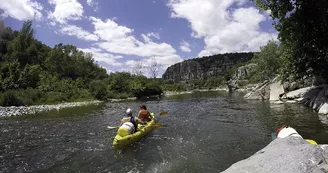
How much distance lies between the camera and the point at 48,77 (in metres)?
44.6

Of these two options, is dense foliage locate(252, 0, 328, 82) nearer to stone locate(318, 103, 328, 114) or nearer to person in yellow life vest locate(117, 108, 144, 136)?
stone locate(318, 103, 328, 114)

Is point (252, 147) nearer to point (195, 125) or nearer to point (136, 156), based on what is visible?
point (136, 156)

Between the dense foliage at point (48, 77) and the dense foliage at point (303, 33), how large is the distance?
26.9 m

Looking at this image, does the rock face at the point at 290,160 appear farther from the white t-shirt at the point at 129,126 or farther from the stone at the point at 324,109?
the stone at the point at 324,109

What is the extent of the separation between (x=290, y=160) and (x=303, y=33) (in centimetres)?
1623

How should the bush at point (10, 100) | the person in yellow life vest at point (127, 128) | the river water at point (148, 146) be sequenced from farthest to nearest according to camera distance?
the bush at point (10, 100), the person in yellow life vest at point (127, 128), the river water at point (148, 146)

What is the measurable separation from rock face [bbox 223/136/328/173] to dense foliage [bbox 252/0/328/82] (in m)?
14.6

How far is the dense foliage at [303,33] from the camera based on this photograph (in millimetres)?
17922

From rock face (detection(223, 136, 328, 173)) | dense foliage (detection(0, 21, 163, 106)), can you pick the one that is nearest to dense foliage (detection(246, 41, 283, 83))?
dense foliage (detection(0, 21, 163, 106))

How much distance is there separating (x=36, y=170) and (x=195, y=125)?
31.0ft

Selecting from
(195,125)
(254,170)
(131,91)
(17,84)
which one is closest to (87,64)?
(131,91)

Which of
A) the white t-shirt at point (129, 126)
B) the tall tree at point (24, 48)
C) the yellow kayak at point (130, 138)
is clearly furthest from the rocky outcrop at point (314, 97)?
the tall tree at point (24, 48)

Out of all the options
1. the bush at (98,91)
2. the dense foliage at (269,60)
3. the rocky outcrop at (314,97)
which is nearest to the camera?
the rocky outcrop at (314,97)

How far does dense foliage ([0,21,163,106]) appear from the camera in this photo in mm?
31781
